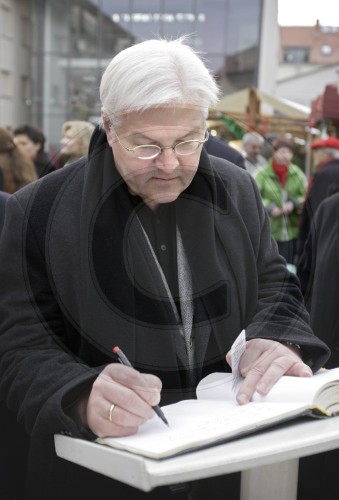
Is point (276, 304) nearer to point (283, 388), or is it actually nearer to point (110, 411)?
point (283, 388)

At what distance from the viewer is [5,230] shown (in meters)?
1.95

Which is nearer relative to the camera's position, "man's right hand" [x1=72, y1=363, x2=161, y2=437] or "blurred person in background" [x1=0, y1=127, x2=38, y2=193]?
"man's right hand" [x1=72, y1=363, x2=161, y2=437]

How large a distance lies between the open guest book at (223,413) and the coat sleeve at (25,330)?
233 mm

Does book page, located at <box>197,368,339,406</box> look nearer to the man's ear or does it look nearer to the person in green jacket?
the person in green jacket

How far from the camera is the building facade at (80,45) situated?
25188 millimetres

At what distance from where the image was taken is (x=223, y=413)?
5.49 ft

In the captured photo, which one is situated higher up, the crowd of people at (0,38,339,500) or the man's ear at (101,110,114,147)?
the man's ear at (101,110,114,147)

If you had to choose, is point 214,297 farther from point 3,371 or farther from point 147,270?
point 3,371

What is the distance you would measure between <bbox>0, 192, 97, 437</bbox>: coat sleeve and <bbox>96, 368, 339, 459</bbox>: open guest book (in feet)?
0.77

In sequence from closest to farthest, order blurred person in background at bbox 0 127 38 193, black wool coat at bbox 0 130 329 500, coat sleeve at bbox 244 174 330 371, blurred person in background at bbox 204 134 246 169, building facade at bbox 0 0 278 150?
black wool coat at bbox 0 130 329 500 → coat sleeve at bbox 244 174 330 371 → blurred person in background at bbox 204 134 246 169 → blurred person in background at bbox 0 127 38 193 → building facade at bbox 0 0 278 150

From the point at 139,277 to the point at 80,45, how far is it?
2633 cm

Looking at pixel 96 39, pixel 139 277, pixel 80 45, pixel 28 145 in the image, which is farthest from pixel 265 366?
pixel 80 45

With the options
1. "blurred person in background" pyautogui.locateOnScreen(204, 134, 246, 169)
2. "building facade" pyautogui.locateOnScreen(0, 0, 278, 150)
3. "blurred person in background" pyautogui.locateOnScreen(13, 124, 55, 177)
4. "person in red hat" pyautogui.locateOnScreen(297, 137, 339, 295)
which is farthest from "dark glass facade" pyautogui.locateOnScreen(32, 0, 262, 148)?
"blurred person in background" pyautogui.locateOnScreen(204, 134, 246, 169)

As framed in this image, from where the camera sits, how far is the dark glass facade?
2485cm
